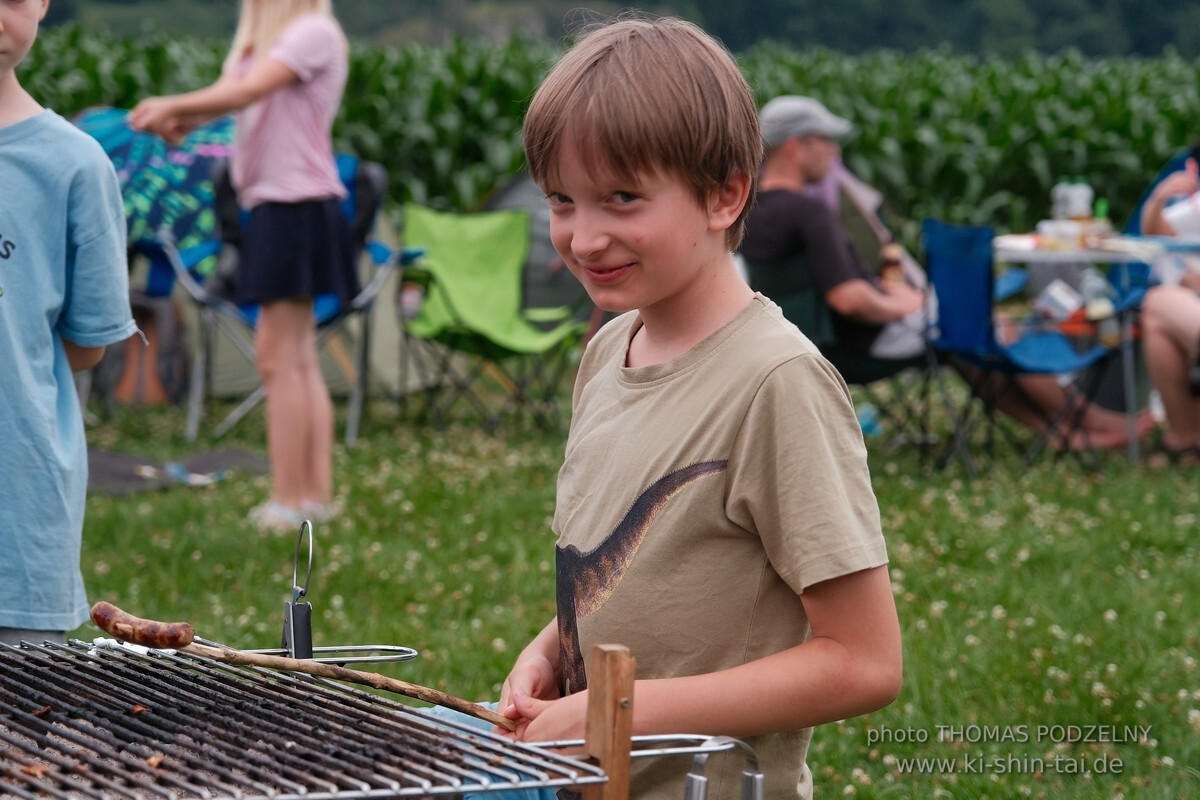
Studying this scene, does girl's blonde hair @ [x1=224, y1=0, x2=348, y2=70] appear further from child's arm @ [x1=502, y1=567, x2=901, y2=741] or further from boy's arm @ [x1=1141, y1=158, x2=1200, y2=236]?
boy's arm @ [x1=1141, y1=158, x2=1200, y2=236]

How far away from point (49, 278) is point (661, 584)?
1419 mm

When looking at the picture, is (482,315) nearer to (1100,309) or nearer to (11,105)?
(1100,309)

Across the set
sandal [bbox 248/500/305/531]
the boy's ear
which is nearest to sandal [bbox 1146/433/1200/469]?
sandal [bbox 248/500/305/531]

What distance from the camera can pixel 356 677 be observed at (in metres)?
1.77

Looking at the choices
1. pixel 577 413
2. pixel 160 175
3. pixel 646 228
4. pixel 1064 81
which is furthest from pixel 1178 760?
pixel 1064 81

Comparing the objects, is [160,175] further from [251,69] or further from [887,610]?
[887,610]

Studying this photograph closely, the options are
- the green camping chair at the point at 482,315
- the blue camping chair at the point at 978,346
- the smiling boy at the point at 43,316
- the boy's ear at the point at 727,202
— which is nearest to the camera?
the boy's ear at the point at 727,202

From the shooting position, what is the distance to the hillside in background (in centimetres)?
4497

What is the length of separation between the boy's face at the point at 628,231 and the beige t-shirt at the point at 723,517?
120 mm

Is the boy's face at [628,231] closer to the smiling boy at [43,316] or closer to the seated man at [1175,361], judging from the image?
the smiling boy at [43,316]

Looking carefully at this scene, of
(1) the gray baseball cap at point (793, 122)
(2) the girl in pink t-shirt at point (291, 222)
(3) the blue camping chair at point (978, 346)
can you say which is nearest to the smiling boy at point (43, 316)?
(2) the girl in pink t-shirt at point (291, 222)

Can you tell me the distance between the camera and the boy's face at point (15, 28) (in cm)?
255

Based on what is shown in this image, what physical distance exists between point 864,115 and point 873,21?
35.4 m

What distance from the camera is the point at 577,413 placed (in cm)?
222
